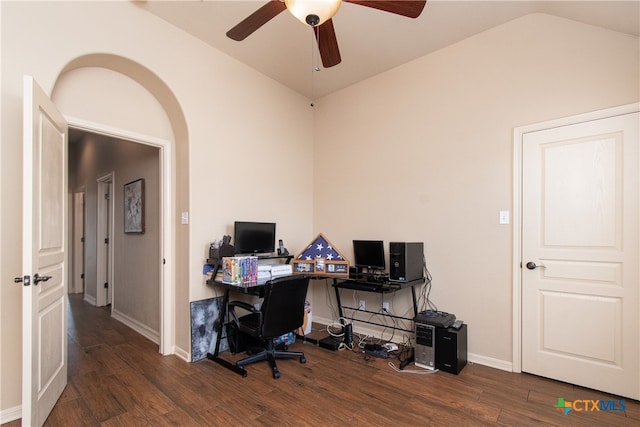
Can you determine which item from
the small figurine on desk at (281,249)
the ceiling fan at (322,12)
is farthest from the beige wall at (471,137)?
the ceiling fan at (322,12)

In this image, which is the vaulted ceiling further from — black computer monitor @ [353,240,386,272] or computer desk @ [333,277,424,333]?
computer desk @ [333,277,424,333]

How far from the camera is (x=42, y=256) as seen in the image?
2.02 m

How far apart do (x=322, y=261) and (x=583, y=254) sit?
234 cm

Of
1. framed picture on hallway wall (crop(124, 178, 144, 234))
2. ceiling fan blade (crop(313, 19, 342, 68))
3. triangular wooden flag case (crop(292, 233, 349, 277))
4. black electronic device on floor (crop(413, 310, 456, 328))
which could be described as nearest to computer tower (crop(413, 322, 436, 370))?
black electronic device on floor (crop(413, 310, 456, 328))

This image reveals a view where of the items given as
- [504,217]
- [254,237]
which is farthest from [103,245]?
[504,217]

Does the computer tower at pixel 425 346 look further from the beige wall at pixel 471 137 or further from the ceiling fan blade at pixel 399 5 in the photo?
the ceiling fan blade at pixel 399 5

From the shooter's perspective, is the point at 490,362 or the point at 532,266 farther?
the point at 490,362

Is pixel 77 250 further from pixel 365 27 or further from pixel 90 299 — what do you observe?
pixel 365 27

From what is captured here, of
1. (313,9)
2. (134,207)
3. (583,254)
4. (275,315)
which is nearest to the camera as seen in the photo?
(313,9)

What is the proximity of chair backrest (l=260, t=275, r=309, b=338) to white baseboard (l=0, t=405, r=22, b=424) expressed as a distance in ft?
5.41

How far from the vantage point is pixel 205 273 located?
10.5 feet

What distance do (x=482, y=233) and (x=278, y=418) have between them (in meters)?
2.38

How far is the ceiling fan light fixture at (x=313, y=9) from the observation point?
169 centimetres

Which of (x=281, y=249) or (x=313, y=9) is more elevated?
(x=313, y=9)
